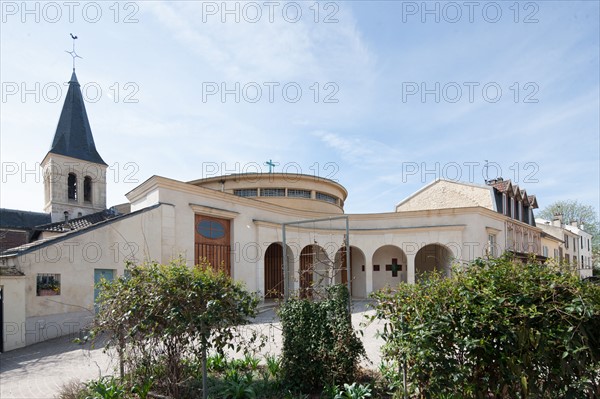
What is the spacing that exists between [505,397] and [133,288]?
16.5 ft

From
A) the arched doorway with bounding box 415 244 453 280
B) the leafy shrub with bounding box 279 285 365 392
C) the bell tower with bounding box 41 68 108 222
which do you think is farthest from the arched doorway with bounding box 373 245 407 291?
the bell tower with bounding box 41 68 108 222

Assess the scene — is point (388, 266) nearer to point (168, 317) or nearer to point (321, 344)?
point (321, 344)

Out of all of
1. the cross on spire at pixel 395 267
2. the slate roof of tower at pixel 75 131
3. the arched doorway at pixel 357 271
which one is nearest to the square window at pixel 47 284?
the arched doorway at pixel 357 271

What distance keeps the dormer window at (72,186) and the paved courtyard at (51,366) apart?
2437cm

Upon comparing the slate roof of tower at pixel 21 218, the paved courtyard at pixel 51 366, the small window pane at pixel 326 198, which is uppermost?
the small window pane at pixel 326 198

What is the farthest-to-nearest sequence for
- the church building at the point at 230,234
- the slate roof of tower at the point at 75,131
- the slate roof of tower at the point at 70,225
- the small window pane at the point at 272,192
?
1. the slate roof of tower at the point at 75,131
2. the small window pane at the point at 272,192
3. the slate roof of tower at the point at 70,225
4. the church building at the point at 230,234

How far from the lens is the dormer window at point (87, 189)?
33344 millimetres

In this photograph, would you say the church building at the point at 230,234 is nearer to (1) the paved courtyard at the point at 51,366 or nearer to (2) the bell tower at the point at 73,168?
(2) the bell tower at the point at 73,168

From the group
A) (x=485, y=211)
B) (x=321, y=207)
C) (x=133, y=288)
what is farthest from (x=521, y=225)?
(x=133, y=288)

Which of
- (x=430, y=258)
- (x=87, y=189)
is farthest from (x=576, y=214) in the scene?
(x=87, y=189)

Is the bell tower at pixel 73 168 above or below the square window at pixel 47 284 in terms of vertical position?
above

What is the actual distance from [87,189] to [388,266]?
26.6m

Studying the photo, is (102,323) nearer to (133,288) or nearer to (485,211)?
(133,288)

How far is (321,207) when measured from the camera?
24688 mm
